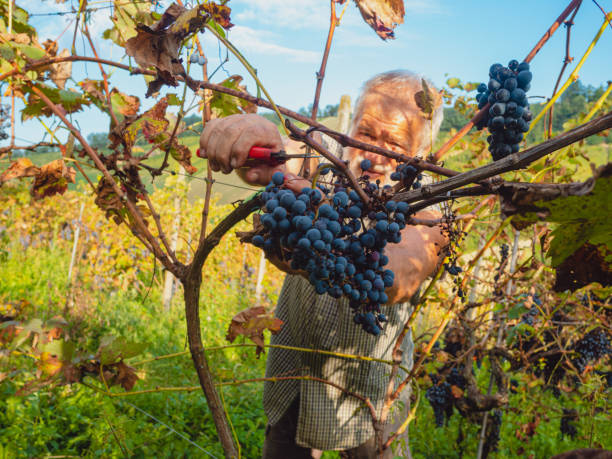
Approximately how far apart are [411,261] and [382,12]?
71cm

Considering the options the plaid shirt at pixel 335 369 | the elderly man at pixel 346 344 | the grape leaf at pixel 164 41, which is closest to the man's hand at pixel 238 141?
the grape leaf at pixel 164 41

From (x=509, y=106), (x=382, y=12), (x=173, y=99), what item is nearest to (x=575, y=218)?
(x=509, y=106)

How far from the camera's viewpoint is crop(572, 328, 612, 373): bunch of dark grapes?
3119mm

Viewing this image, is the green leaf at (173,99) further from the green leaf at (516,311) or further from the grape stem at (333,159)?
the green leaf at (516,311)

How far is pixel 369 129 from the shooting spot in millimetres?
2004

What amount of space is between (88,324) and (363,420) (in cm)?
414

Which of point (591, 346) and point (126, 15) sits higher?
point (126, 15)

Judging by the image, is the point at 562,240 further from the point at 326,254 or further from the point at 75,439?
the point at 75,439

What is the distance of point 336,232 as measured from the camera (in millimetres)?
772

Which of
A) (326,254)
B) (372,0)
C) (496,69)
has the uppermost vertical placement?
(372,0)

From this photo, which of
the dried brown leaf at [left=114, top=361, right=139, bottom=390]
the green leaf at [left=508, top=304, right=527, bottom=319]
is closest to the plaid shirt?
the green leaf at [left=508, top=304, right=527, bottom=319]

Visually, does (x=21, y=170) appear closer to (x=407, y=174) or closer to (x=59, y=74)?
(x=59, y=74)

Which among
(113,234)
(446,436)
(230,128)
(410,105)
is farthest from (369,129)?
(113,234)

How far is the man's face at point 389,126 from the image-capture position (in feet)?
6.43
